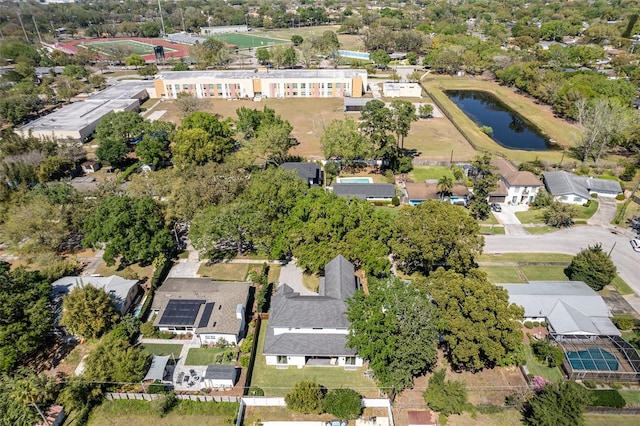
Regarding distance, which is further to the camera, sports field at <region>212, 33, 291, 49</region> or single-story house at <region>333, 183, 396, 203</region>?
sports field at <region>212, 33, 291, 49</region>

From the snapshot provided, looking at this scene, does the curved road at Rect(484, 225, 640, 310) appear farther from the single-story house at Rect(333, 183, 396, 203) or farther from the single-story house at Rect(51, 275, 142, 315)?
the single-story house at Rect(51, 275, 142, 315)

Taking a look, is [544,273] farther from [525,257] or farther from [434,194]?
[434,194]

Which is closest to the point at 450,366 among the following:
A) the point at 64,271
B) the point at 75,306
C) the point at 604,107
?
the point at 75,306

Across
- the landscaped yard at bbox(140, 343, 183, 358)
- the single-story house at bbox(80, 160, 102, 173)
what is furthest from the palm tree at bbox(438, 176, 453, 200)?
the single-story house at bbox(80, 160, 102, 173)

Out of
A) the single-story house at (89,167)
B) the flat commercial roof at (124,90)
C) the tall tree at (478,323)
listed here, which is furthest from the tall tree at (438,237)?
the flat commercial roof at (124,90)

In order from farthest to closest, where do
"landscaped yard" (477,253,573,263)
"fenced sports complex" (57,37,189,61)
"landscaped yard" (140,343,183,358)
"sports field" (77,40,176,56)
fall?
"sports field" (77,40,176,56) < "fenced sports complex" (57,37,189,61) < "landscaped yard" (477,253,573,263) < "landscaped yard" (140,343,183,358)

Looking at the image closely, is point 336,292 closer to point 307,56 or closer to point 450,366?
point 450,366
